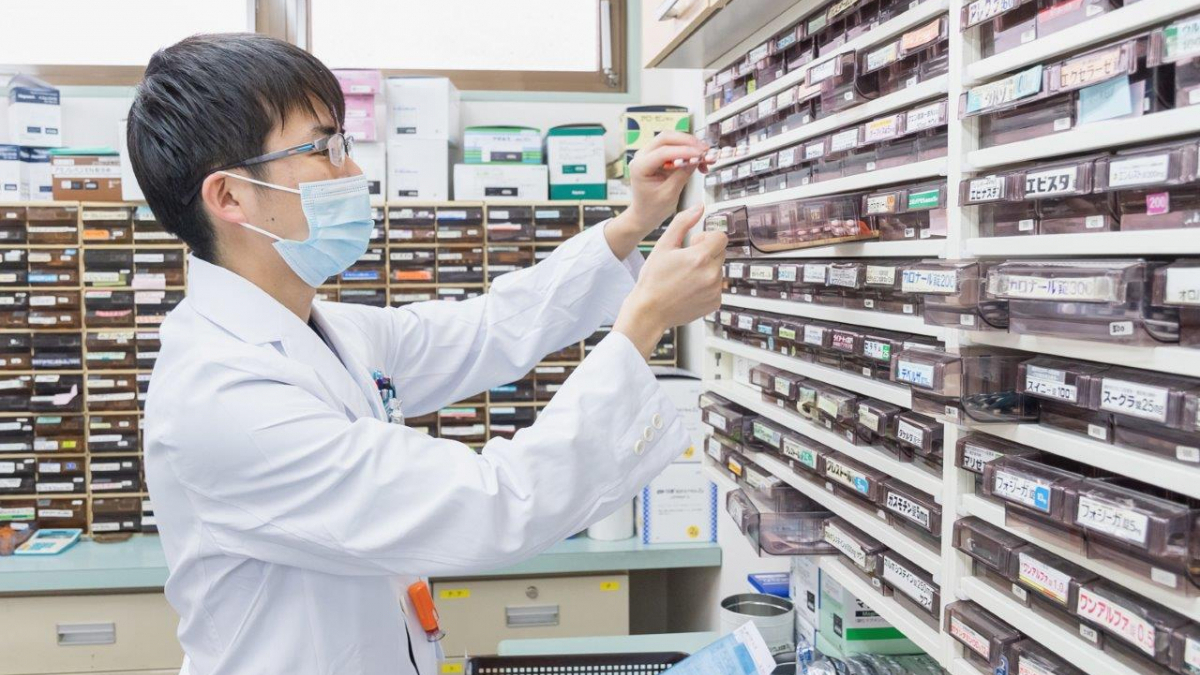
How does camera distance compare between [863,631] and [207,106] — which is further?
[863,631]

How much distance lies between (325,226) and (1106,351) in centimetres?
91

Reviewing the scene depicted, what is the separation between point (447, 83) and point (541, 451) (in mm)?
2444

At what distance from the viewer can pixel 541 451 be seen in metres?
0.98

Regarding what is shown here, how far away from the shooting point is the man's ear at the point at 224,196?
115 centimetres

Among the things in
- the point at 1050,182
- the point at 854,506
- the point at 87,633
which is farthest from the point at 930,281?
the point at 87,633

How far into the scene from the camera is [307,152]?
46.4 inches

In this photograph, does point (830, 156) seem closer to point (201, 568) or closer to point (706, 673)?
point (706, 673)

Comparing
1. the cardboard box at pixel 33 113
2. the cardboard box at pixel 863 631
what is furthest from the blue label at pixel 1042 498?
the cardboard box at pixel 33 113

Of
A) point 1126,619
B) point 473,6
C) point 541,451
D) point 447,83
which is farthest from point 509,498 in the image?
point 473,6

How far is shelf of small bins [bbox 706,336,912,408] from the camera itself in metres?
1.06

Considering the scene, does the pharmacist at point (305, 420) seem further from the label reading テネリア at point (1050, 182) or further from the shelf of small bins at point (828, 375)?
the label reading テネリア at point (1050, 182)

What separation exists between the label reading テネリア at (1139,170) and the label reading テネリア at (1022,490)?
Result: 253 mm

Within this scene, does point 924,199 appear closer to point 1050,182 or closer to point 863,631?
point 1050,182

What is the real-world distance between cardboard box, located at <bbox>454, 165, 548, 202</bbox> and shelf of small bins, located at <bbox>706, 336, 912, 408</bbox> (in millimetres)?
1690
